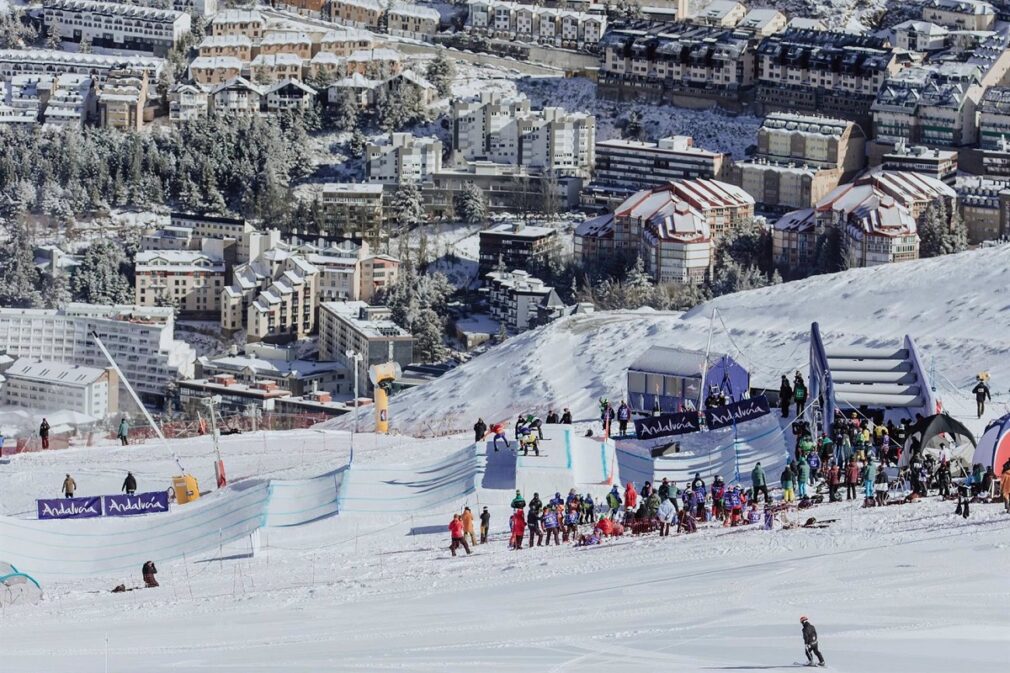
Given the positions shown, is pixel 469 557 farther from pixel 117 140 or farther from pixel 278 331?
pixel 117 140

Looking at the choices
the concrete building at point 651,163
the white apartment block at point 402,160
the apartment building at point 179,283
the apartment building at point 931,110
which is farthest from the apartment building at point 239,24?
the apartment building at point 931,110

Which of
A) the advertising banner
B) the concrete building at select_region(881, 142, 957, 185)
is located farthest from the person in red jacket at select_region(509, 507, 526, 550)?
the concrete building at select_region(881, 142, 957, 185)

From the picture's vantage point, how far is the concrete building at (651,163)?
71062 millimetres

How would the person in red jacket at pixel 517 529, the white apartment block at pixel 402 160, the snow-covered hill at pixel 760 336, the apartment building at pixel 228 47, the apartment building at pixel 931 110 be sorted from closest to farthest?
the person in red jacket at pixel 517 529, the snow-covered hill at pixel 760 336, the white apartment block at pixel 402 160, the apartment building at pixel 931 110, the apartment building at pixel 228 47

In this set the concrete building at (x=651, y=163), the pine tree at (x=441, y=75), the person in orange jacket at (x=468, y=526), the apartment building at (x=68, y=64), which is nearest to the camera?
the person in orange jacket at (x=468, y=526)

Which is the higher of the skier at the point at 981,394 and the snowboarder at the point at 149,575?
the skier at the point at 981,394

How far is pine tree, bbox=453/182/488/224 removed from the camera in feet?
226

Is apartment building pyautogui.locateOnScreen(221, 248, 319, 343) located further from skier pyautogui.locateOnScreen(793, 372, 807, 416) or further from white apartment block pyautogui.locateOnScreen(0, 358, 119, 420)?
skier pyautogui.locateOnScreen(793, 372, 807, 416)

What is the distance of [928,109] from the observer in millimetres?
72438

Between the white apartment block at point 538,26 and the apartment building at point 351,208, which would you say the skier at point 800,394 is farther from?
the white apartment block at point 538,26

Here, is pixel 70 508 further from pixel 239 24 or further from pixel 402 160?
pixel 239 24

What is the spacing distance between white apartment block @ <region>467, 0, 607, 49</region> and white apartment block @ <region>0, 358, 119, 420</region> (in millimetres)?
27302

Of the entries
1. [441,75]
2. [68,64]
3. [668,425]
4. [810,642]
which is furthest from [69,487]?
[68,64]

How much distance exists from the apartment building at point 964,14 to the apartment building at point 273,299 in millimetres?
26320
